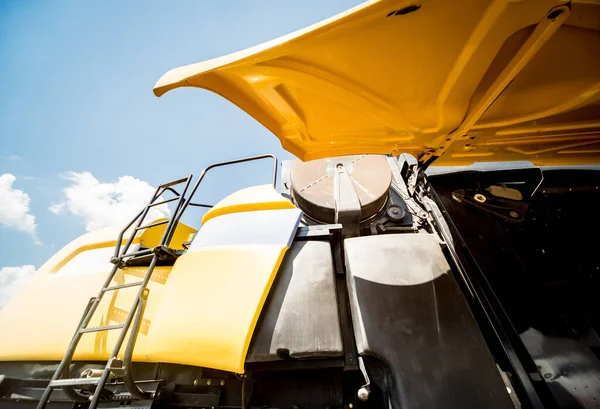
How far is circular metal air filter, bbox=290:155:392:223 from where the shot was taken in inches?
175

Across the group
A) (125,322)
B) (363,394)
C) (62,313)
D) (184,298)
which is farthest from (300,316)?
(62,313)

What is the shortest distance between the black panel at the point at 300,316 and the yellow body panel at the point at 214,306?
13cm

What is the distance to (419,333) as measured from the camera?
198cm

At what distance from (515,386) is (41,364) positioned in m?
5.06

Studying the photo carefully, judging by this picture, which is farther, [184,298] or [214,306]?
[184,298]

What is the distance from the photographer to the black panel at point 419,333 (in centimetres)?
173

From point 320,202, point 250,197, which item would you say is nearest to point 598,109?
point 320,202

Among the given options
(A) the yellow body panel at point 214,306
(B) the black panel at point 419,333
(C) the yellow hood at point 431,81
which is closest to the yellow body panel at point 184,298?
(A) the yellow body panel at point 214,306

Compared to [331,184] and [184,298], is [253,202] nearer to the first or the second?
[184,298]

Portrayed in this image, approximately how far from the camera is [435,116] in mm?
2359

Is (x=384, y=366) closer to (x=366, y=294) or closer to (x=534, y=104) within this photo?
(x=366, y=294)

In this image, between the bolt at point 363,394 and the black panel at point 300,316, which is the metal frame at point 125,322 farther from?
the bolt at point 363,394

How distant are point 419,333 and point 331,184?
3226 millimetres

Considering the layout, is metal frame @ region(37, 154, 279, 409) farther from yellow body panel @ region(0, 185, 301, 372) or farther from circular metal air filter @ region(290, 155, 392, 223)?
circular metal air filter @ region(290, 155, 392, 223)
